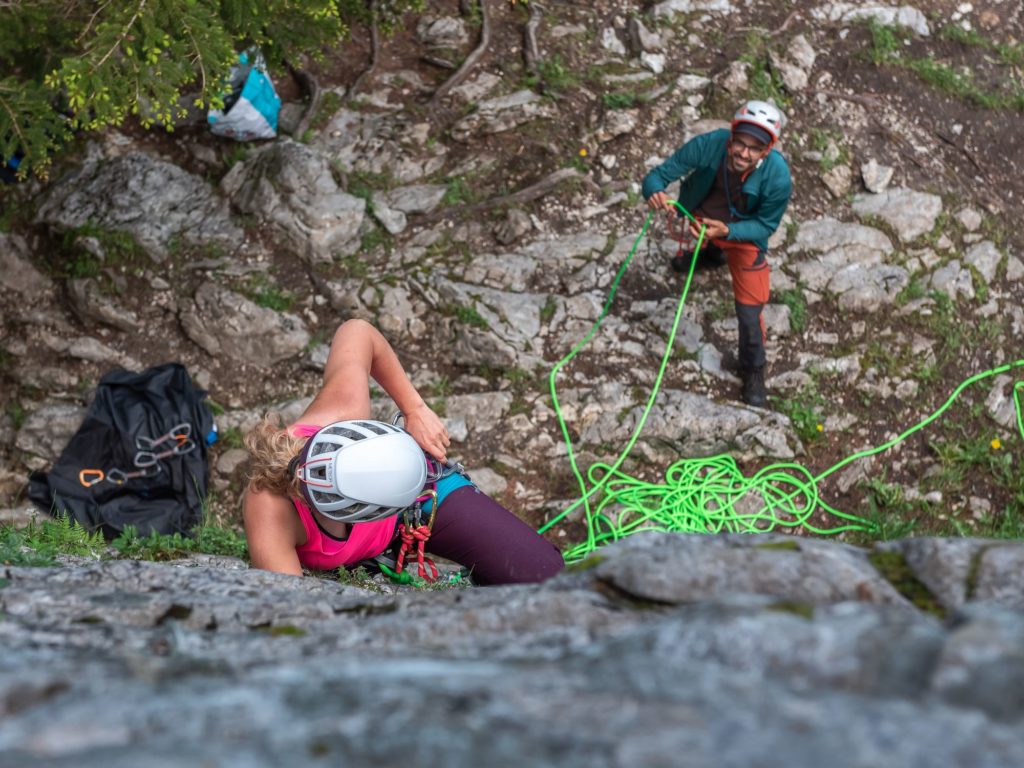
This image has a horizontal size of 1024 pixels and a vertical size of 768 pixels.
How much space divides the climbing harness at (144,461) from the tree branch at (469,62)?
3.74 meters

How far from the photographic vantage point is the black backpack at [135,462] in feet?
18.3

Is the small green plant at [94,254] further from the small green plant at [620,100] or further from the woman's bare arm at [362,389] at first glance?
the small green plant at [620,100]

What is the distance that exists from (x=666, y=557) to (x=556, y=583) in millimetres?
273

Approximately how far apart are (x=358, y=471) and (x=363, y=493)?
0.09m

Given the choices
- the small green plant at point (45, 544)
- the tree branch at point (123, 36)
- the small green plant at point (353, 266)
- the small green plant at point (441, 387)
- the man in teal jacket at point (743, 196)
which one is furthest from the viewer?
the small green plant at point (353, 266)

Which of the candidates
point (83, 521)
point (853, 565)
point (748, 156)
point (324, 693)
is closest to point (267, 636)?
point (324, 693)

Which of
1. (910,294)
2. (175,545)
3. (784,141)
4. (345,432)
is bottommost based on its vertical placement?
(175,545)

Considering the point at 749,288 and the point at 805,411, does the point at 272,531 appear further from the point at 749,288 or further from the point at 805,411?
the point at 805,411

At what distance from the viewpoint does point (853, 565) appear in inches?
83.7

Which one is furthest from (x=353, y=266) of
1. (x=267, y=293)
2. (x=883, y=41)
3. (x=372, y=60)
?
(x=883, y=41)

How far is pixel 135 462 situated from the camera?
5.69 meters

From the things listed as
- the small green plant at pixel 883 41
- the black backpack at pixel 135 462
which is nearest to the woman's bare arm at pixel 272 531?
the black backpack at pixel 135 462

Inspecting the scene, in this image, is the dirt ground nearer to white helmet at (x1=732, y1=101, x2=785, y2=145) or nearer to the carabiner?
the carabiner

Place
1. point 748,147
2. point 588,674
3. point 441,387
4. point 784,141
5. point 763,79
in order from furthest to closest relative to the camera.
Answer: point 763,79 → point 784,141 → point 441,387 → point 748,147 → point 588,674
